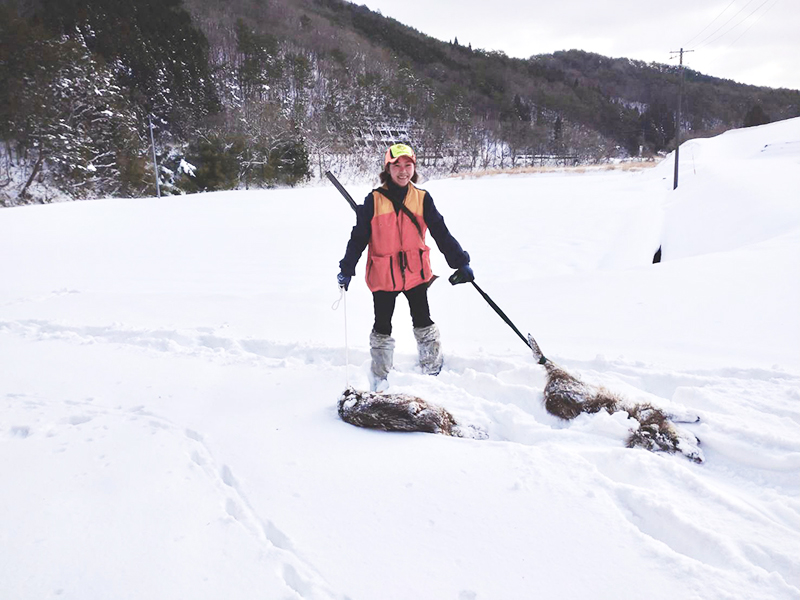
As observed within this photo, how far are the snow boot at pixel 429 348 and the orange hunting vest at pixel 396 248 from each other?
40cm

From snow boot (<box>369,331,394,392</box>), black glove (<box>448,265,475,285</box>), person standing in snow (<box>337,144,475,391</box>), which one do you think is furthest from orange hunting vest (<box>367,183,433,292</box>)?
snow boot (<box>369,331,394,392</box>)

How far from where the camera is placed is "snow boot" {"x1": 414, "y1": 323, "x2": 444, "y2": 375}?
336 centimetres

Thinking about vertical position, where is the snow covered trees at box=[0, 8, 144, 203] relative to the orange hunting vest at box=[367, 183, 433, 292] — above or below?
above

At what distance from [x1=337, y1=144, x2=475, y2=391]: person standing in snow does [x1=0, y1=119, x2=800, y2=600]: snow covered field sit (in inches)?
16.1

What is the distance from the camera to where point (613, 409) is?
261 centimetres

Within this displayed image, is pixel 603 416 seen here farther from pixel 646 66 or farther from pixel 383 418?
pixel 646 66

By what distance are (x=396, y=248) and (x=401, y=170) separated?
496 millimetres

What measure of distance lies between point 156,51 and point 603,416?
43690 millimetres

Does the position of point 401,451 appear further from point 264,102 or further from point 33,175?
point 264,102

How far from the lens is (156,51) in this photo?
35.9 meters

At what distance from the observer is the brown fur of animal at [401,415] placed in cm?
247

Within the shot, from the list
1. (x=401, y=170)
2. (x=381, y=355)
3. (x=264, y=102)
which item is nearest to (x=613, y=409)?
(x=381, y=355)

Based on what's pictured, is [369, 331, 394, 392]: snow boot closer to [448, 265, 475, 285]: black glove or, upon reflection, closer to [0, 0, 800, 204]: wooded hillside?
[448, 265, 475, 285]: black glove

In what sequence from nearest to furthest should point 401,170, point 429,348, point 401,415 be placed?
1. point 401,415
2. point 401,170
3. point 429,348
